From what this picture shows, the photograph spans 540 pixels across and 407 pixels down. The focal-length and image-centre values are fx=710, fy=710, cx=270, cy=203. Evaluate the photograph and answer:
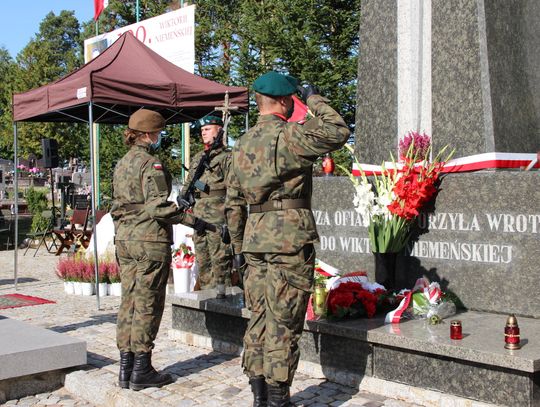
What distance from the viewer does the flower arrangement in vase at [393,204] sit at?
19.5 ft

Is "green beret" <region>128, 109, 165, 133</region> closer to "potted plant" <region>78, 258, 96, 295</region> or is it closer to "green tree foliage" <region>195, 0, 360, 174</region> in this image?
"potted plant" <region>78, 258, 96, 295</region>

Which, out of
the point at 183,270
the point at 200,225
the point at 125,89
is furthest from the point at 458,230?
the point at 125,89

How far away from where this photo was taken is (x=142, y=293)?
4.98m

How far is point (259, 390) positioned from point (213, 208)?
325cm

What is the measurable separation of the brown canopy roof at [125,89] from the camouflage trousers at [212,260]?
2.26 m

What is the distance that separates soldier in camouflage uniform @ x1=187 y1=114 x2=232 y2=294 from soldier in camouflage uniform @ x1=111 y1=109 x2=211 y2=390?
1875mm

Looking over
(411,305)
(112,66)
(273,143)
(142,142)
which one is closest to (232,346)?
(411,305)

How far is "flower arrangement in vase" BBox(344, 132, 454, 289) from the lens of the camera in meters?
5.94

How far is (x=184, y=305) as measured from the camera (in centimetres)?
645

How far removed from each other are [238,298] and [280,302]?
2.25 meters

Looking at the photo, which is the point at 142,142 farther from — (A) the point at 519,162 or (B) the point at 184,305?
(A) the point at 519,162

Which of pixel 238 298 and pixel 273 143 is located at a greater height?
pixel 273 143

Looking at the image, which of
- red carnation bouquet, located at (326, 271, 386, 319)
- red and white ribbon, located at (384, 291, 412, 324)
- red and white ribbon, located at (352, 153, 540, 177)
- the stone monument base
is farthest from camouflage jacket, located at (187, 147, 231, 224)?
red and white ribbon, located at (384, 291, 412, 324)

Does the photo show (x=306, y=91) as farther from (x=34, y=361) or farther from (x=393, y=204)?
(x=34, y=361)
